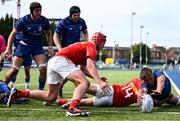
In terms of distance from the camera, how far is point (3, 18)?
102188 millimetres

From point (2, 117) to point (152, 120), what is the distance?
7.59 ft

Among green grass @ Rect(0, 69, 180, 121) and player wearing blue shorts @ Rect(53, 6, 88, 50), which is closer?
green grass @ Rect(0, 69, 180, 121)

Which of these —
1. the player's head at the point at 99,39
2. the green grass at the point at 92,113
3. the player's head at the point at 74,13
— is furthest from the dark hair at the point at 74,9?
the player's head at the point at 99,39

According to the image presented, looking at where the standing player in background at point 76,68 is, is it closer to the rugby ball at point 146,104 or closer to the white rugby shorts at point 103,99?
the rugby ball at point 146,104

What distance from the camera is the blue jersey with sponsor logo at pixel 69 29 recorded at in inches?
435

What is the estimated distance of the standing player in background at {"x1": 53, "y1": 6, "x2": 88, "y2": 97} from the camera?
1082cm

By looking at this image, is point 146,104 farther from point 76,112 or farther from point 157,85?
point 76,112

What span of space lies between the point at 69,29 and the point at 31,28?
3.05 feet

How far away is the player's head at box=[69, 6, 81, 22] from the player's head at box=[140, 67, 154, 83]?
235cm

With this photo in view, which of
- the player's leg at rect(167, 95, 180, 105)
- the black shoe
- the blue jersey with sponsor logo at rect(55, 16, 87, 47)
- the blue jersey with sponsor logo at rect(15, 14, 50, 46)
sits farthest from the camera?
the blue jersey with sponsor logo at rect(55, 16, 87, 47)

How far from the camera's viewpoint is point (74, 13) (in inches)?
417

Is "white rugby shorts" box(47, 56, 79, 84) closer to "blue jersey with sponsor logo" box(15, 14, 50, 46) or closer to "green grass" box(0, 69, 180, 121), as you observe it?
"green grass" box(0, 69, 180, 121)

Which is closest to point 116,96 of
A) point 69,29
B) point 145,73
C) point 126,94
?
point 126,94

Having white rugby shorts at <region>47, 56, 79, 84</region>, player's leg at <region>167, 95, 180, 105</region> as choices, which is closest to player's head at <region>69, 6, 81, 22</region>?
white rugby shorts at <region>47, 56, 79, 84</region>
